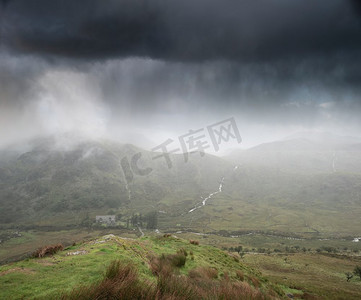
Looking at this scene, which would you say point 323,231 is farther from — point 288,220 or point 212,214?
point 212,214

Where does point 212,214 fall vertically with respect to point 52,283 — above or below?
below

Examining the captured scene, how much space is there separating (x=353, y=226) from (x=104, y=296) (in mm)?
193436

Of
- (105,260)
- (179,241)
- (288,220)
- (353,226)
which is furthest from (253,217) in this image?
(105,260)

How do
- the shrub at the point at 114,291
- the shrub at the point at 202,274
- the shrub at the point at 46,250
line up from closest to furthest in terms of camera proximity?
the shrub at the point at 114,291
the shrub at the point at 46,250
the shrub at the point at 202,274

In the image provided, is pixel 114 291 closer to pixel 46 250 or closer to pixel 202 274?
pixel 46 250

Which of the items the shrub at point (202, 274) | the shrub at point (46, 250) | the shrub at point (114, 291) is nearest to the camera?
the shrub at point (114, 291)

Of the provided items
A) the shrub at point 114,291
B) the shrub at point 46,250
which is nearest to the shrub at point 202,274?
the shrub at point 46,250

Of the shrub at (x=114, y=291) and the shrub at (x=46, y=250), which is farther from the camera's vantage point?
the shrub at (x=46, y=250)

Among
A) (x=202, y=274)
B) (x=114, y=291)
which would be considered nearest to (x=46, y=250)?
(x=202, y=274)

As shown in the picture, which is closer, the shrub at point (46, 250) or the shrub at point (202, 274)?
the shrub at point (46, 250)

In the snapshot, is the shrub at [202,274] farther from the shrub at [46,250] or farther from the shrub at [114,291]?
the shrub at [114,291]

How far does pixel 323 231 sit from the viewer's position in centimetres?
13050

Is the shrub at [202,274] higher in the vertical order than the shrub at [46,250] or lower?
lower

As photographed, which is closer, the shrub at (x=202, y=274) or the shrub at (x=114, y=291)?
the shrub at (x=114, y=291)
